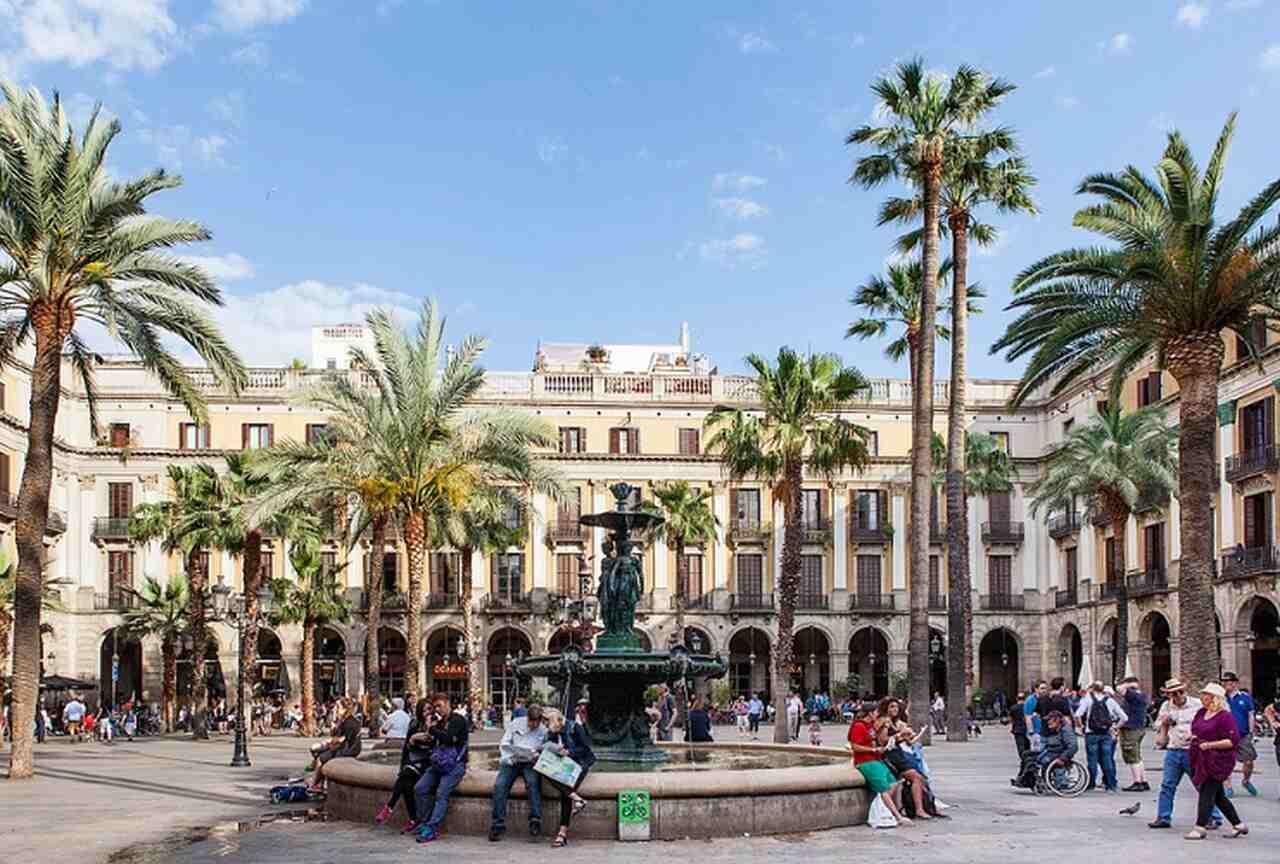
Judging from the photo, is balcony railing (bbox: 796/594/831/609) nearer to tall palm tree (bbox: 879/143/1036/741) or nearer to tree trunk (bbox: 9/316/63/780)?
tall palm tree (bbox: 879/143/1036/741)

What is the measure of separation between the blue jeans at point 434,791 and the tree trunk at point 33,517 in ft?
34.7

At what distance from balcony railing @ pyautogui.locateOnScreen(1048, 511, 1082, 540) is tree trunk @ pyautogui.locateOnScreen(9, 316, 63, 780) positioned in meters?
45.0

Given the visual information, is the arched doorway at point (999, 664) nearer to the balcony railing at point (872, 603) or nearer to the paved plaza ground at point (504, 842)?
the balcony railing at point (872, 603)

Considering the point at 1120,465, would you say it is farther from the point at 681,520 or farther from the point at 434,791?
Result: the point at 434,791

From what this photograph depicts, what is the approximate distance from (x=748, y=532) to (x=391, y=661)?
15966 millimetres

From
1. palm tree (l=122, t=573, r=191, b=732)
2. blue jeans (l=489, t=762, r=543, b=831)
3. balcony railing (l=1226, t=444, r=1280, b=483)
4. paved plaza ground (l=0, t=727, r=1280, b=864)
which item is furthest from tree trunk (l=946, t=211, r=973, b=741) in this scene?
palm tree (l=122, t=573, r=191, b=732)

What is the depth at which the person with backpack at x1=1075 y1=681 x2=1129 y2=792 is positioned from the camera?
2014cm

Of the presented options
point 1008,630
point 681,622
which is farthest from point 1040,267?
point 1008,630

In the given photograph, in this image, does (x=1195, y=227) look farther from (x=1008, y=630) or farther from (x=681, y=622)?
(x=1008, y=630)

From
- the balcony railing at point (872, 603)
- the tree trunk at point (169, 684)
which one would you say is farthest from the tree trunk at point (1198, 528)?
the balcony railing at point (872, 603)

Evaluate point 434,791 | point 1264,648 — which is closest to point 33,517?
point 434,791

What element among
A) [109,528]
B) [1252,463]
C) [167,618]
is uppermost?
[1252,463]

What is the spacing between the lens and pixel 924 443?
34812mm

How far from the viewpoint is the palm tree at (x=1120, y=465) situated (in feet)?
148
